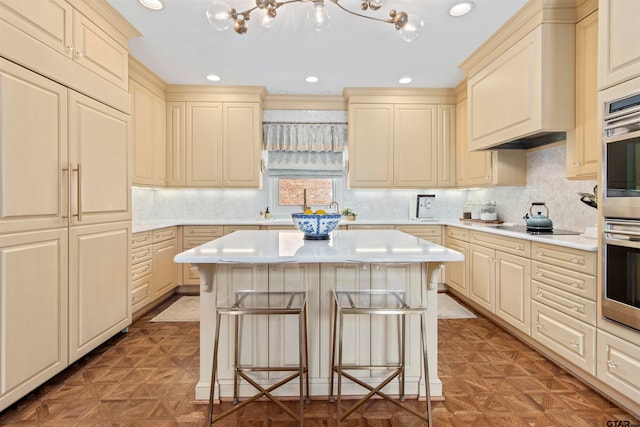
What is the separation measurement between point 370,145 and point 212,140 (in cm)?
216

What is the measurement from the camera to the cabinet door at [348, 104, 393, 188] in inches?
177

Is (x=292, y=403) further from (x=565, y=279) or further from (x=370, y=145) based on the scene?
(x=370, y=145)

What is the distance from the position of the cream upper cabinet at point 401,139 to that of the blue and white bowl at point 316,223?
2541mm

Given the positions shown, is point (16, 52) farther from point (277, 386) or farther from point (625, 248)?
point (625, 248)

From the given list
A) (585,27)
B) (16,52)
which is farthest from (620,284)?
(16,52)

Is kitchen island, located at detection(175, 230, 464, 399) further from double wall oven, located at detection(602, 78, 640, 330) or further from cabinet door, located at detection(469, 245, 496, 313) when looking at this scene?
cabinet door, located at detection(469, 245, 496, 313)

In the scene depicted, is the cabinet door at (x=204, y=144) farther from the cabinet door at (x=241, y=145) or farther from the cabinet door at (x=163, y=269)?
the cabinet door at (x=163, y=269)

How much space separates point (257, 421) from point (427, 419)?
2.95 feet

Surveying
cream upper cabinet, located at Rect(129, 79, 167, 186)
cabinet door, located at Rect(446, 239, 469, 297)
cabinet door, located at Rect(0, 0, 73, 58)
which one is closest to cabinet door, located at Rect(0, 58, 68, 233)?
cabinet door, located at Rect(0, 0, 73, 58)

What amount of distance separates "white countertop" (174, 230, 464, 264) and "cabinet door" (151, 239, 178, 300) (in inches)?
79.1

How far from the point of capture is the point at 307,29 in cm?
291

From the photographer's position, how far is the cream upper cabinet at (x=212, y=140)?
4402 mm

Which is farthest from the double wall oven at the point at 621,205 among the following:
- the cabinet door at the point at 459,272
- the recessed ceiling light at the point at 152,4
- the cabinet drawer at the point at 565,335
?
the recessed ceiling light at the point at 152,4

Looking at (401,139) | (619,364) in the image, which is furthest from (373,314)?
(401,139)
